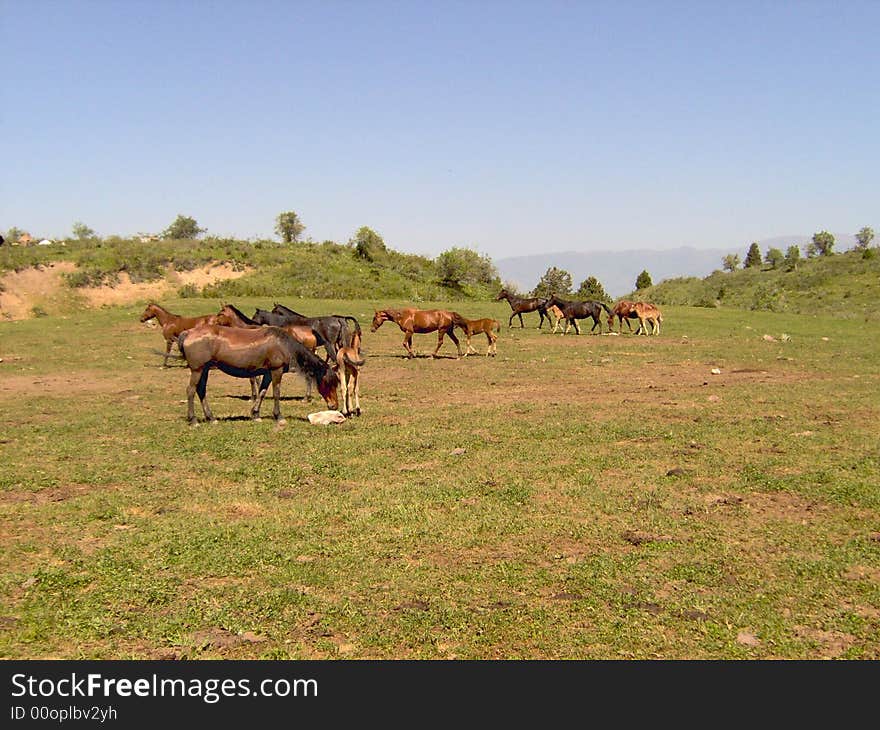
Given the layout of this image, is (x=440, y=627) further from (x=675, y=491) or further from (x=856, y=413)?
(x=856, y=413)

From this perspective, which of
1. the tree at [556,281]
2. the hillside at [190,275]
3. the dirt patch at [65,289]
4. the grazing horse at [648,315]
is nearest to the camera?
the grazing horse at [648,315]

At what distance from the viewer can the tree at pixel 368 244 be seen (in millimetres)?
63781


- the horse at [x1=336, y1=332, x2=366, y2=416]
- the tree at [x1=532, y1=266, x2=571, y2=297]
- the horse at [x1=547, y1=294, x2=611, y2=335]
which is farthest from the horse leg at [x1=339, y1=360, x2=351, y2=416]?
the tree at [x1=532, y1=266, x2=571, y2=297]

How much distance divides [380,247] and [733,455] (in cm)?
5721

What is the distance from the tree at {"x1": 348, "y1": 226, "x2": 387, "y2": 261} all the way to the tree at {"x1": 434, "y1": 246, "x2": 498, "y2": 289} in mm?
5577

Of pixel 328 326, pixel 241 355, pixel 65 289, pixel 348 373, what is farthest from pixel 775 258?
pixel 241 355

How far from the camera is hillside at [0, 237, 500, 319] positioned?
157 ft

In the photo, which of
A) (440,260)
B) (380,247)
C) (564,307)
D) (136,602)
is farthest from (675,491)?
(380,247)

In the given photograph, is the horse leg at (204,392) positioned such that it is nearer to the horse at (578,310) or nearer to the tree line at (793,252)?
the horse at (578,310)

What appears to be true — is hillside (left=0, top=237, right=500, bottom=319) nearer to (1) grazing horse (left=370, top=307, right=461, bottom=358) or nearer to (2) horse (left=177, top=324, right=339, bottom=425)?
(1) grazing horse (left=370, top=307, right=461, bottom=358)

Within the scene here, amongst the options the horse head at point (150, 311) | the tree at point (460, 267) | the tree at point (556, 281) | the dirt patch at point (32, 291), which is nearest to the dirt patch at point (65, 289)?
the dirt patch at point (32, 291)

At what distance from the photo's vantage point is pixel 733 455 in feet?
37.2

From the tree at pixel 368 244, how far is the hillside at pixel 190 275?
0.79 m

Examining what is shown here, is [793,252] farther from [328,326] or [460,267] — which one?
[328,326]
